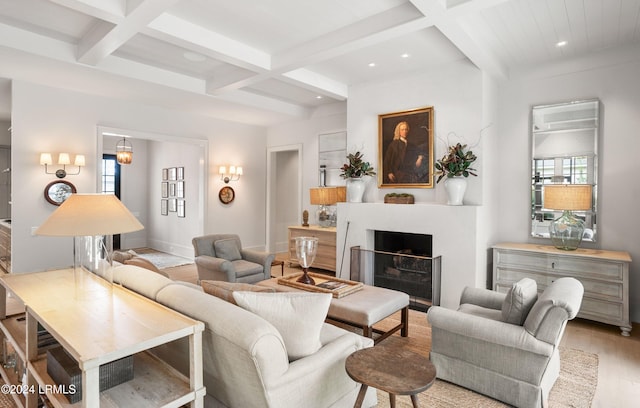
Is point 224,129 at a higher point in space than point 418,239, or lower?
higher

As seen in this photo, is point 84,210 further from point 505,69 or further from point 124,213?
point 505,69

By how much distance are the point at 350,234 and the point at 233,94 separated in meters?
2.75

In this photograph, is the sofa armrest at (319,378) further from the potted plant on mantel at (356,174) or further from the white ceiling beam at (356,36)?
the potted plant on mantel at (356,174)

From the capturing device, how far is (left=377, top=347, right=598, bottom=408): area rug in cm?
231

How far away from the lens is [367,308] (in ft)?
9.17

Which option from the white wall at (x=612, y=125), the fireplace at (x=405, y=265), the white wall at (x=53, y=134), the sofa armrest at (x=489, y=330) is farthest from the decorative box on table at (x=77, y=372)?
the white wall at (x=612, y=125)

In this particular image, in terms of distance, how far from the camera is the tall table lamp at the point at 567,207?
12.2 ft

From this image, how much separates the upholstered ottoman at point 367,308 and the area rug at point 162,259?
421 cm

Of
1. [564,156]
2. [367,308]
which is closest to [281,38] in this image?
[367,308]

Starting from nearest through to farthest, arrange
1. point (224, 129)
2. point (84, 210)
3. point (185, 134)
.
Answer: point (84, 210)
point (185, 134)
point (224, 129)

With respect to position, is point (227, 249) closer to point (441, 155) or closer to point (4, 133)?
point (441, 155)

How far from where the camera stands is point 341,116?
627 centimetres

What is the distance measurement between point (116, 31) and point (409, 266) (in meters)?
3.86

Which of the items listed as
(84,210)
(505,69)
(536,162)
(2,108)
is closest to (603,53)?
(505,69)
